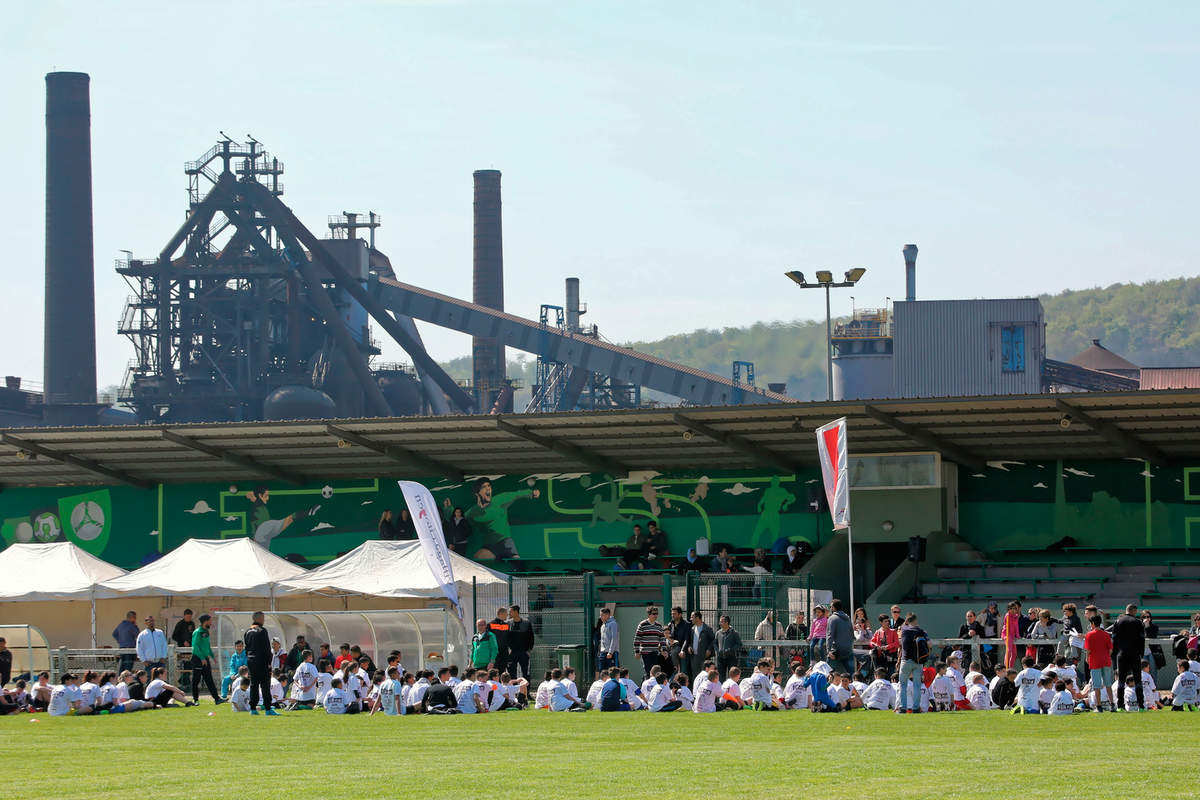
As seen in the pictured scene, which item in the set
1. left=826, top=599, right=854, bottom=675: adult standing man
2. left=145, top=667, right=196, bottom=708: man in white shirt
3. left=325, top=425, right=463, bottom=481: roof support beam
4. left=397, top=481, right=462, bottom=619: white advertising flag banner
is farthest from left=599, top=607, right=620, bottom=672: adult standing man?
left=325, top=425, right=463, bottom=481: roof support beam

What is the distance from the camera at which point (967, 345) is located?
74.9m

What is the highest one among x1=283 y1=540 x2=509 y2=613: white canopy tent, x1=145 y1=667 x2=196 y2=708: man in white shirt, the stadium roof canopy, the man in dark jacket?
the stadium roof canopy

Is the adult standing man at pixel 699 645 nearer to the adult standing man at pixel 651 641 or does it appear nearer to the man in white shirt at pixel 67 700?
the adult standing man at pixel 651 641

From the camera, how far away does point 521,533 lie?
40.0 m

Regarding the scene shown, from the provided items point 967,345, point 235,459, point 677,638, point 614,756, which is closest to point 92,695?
point 677,638

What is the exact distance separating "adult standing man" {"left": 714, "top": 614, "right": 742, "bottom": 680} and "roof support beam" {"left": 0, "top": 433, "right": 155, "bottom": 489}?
740 inches

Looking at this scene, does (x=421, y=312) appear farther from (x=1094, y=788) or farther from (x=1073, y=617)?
(x=1094, y=788)

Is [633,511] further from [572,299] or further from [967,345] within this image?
[572,299]

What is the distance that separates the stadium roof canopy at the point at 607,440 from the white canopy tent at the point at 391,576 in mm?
4087

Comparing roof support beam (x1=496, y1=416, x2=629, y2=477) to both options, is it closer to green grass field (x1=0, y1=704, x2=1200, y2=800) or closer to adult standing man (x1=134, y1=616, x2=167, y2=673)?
adult standing man (x1=134, y1=616, x2=167, y2=673)

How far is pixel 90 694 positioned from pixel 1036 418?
17859mm

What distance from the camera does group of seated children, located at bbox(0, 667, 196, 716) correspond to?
24938mm

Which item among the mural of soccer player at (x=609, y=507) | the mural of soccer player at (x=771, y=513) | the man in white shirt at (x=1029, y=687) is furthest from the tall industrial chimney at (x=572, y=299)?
the man in white shirt at (x=1029, y=687)

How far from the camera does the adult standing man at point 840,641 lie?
2408cm
